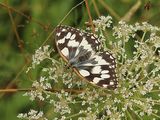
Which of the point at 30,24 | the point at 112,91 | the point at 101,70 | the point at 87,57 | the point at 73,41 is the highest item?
the point at 30,24

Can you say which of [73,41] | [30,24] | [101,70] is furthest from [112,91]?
[30,24]

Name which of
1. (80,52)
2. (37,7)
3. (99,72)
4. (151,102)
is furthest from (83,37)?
(37,7)

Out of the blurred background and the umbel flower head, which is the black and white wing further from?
the blurred background

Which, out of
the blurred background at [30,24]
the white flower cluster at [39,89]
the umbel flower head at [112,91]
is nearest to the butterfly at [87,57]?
the umbel flower head at [112,91]

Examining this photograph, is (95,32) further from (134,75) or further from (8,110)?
(8,110)

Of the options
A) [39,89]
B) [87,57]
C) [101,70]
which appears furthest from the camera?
[39,89]

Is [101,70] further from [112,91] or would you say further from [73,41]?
[73,41]
